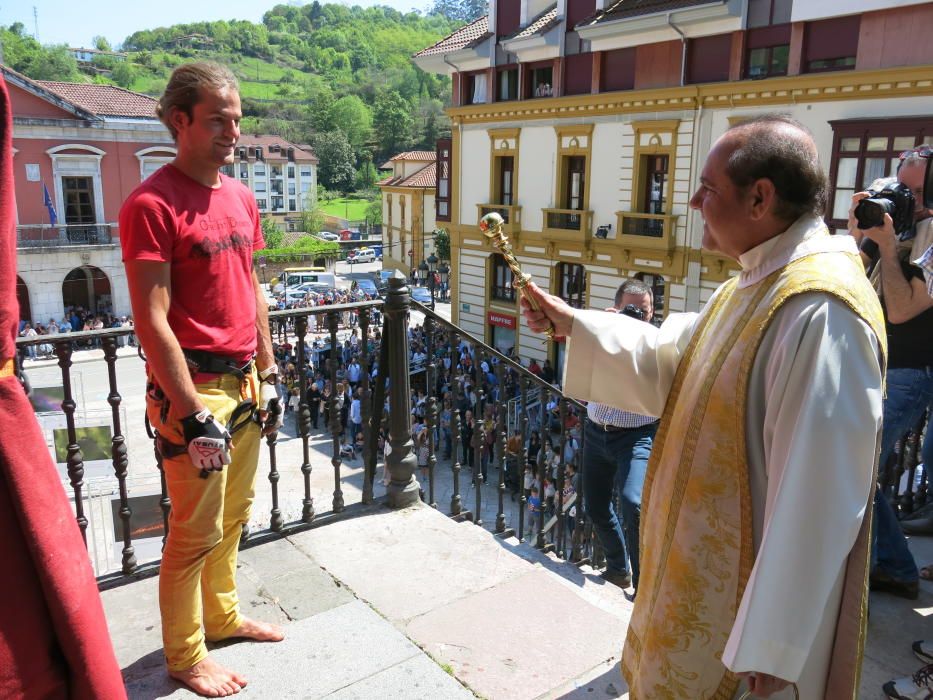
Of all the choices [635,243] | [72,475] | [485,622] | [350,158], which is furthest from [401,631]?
[350,158]

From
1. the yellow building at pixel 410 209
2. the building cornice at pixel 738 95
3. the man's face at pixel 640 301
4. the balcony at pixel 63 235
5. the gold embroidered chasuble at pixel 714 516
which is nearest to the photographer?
the gold embroidered chasuble at pixel 714 516

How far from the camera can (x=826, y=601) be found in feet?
5.59

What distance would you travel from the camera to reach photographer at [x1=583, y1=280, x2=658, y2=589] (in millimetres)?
3891

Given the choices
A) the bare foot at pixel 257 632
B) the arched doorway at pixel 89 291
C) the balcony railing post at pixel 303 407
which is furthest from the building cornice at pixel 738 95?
the arched doorway at pixel 89 291

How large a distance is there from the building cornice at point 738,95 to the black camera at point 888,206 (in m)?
14.2

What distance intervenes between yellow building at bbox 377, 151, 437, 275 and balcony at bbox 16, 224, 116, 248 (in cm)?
2048

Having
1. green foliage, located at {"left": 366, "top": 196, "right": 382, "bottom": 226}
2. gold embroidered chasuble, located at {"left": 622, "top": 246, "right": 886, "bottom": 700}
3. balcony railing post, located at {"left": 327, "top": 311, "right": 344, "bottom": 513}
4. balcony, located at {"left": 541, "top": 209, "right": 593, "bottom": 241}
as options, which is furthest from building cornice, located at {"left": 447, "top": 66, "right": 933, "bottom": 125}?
green foliage, located at {"left": 366, "top": 196, "right": 382, "bottom": 226}

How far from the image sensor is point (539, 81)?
22.2m

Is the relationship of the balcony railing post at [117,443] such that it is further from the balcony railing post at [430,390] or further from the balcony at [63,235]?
the balcony at [63,235]

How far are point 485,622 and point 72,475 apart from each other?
74.2 inches

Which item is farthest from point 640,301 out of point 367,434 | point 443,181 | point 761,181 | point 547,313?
point 443,181

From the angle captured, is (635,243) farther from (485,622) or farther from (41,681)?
(41,681)

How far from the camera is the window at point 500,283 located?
23.7 meters

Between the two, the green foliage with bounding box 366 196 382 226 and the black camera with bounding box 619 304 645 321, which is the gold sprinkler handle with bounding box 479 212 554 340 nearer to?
the black camera with bounding box 619 304 645 321
